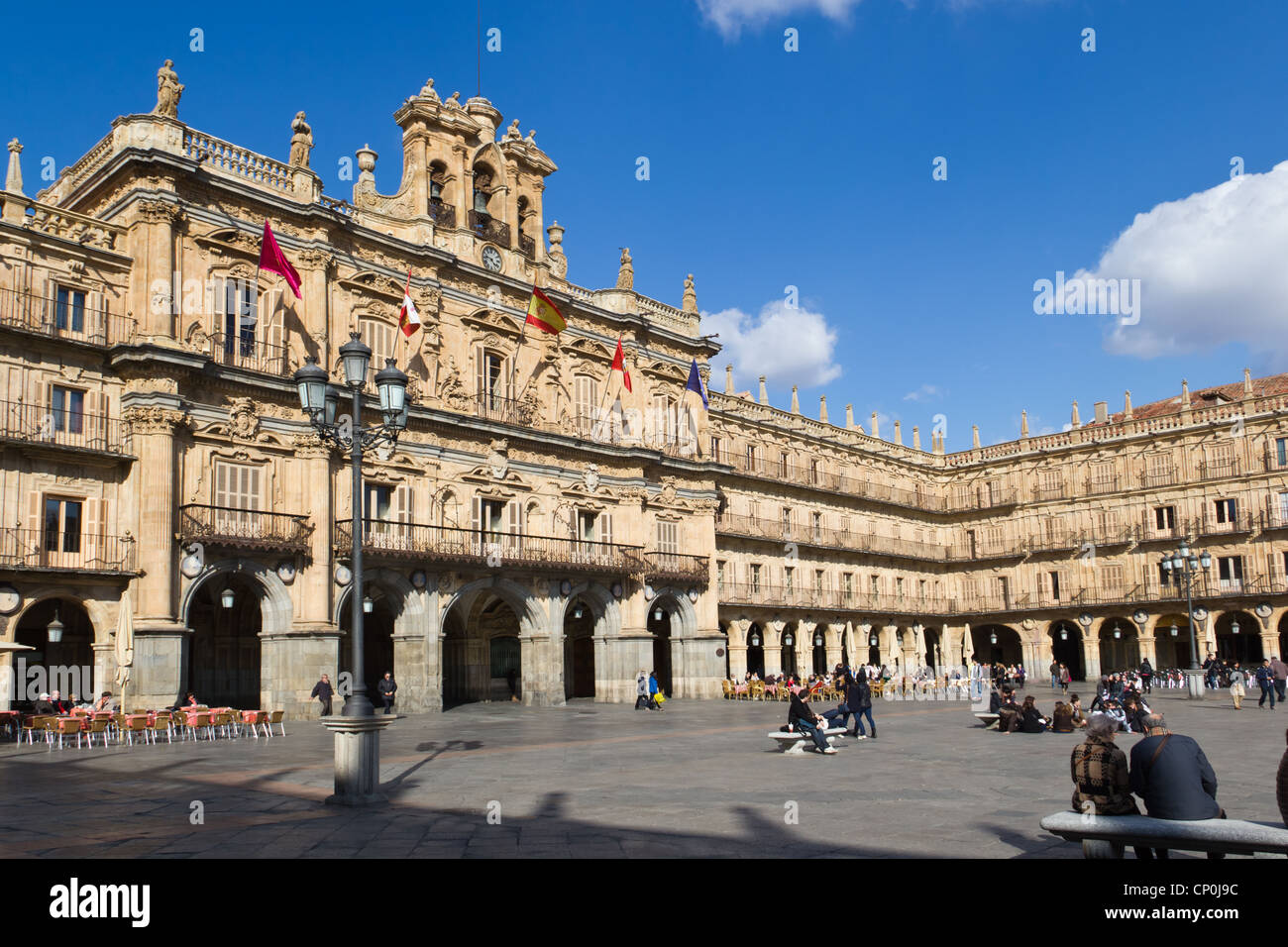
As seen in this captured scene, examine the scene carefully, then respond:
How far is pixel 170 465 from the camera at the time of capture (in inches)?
1027

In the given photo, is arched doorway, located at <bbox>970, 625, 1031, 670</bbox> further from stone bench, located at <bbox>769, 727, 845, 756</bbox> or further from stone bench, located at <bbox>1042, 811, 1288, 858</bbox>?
stone bench, located at <bbox>1042, 811, 1288, 858</bbox>

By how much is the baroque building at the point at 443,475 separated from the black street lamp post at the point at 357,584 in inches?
532

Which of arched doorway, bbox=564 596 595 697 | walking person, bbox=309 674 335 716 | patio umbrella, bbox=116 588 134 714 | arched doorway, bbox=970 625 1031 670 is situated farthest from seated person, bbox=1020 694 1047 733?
arched doorway, bbox=970 625 1031 670

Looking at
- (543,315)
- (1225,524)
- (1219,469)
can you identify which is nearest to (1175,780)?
(543,315)

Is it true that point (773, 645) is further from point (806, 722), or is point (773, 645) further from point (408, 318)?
point (806, 722)

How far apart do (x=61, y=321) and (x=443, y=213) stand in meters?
13.4

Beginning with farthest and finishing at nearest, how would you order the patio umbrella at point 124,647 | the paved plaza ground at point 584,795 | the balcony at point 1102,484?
the balcony at point 1102,484 < the patio umbrella at point 124,647 < the paved plaza ground at point 584,795

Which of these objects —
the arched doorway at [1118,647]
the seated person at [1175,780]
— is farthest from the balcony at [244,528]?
the arched doorway at [1118,647]

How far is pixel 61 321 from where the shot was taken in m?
25.9

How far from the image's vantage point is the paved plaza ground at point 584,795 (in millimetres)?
9656

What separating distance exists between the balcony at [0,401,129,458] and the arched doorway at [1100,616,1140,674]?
162 feet

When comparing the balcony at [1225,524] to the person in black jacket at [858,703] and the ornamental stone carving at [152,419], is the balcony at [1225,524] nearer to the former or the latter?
the person in black jacket at [858,703]

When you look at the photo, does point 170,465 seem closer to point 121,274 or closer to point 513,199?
point 121,274

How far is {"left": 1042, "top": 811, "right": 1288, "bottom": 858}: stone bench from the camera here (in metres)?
7.59
